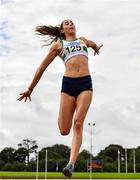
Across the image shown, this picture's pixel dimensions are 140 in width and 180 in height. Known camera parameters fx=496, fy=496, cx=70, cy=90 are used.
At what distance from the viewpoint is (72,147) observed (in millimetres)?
8250

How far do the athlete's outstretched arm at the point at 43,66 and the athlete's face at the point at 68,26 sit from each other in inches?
13.8

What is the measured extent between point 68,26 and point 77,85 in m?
1.20

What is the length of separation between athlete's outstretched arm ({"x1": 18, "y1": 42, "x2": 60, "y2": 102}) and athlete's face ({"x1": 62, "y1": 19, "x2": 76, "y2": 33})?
351mm

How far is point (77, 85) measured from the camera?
27.8 feet

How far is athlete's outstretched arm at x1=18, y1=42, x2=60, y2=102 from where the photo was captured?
28.9 feet

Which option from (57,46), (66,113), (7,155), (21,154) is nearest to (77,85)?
(66,113)

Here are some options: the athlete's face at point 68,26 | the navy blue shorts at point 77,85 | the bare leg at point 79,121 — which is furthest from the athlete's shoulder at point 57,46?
the bare leg at point 79,121

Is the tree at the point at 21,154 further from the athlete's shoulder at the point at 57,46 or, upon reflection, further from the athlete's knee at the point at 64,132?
the athlete's knee at the point at 64,132

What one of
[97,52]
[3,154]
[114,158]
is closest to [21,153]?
[3,154]

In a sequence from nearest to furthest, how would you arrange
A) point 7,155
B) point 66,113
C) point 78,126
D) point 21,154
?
point 78,126 < point 66,113 < point 7,155 < point 21,154

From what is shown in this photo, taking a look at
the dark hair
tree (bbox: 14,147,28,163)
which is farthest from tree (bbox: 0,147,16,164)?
the dark hair

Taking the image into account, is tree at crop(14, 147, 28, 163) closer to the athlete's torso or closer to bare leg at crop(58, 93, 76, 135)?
the athlete's torso

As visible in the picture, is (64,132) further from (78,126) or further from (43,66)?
(43,66)

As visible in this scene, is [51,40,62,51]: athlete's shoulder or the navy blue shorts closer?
the navy blue shorts
